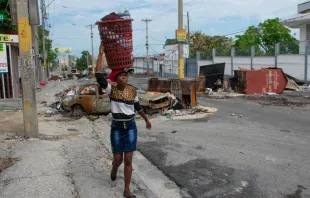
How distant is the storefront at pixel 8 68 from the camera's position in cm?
1411

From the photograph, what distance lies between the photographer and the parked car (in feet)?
40.3

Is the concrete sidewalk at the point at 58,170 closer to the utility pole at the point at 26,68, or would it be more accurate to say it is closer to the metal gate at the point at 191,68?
the utility pole at the point at 26,68

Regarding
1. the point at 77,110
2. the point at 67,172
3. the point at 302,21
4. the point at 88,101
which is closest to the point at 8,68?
the point at 77,110

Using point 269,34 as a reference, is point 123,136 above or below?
below

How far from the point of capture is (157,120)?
11.2 meters

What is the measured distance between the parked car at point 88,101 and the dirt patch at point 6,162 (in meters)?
6.71

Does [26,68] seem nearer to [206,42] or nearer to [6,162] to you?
[6,162]

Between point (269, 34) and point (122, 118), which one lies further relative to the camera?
point (269, 34)

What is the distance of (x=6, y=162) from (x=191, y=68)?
110 ft

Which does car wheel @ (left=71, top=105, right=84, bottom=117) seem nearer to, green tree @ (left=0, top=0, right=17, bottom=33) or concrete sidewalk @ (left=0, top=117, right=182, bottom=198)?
Answer: green tree @ (left=0, top=0, right=17, bottom=33)

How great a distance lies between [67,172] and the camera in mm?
5000

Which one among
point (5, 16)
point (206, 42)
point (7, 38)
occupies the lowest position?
point (7, 38)

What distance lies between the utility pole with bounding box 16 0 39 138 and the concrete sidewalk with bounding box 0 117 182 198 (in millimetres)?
412

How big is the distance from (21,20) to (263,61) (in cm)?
2226
